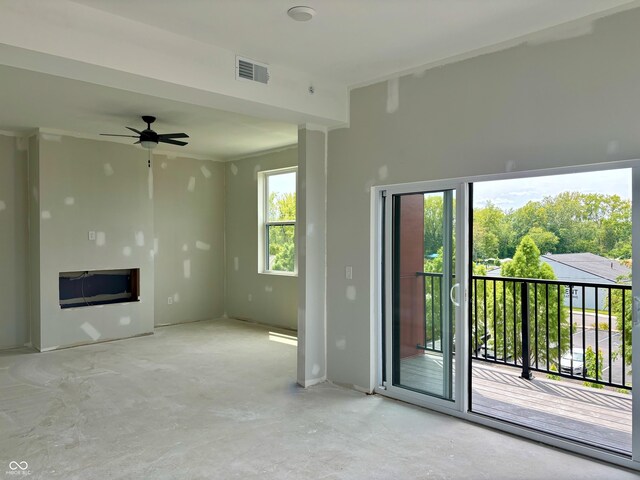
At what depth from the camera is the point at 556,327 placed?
4.64 metres

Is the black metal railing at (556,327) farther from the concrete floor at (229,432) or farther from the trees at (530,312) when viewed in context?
the concrete floor at (229,432)

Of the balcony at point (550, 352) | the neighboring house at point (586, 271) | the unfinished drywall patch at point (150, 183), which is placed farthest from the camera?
the unfinished drywall patch at point (150, 183)

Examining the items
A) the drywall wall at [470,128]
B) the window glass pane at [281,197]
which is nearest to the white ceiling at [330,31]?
the drywall wall at [470,128]

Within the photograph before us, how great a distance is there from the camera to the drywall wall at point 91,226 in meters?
5.80

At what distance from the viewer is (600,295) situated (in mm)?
4262

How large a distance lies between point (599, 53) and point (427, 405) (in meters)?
2.80

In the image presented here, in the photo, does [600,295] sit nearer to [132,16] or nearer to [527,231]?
[527,231]

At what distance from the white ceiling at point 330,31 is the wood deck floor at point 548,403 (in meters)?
2.45

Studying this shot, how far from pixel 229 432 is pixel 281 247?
13.6ft

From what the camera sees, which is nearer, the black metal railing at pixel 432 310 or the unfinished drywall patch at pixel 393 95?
the black metal railing at pixel 432 310

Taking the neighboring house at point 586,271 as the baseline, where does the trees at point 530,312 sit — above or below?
below

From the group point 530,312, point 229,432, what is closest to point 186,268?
point 229,432

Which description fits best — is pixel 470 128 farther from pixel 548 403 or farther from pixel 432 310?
pixel 548 403

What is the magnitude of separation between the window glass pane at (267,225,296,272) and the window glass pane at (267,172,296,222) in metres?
0.16
